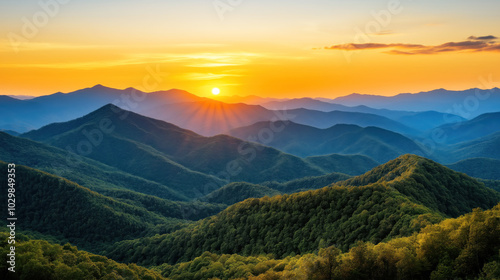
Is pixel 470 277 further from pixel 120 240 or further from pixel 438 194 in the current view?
pixel 120 240

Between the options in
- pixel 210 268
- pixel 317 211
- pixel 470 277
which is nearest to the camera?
pixel 470 277

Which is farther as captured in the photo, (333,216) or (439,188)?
(439,188)

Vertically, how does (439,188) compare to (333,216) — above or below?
above

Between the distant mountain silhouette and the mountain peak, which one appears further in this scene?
the mountain peak

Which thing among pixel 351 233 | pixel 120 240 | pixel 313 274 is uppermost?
pixel 313 274

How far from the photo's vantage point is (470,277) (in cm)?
3781

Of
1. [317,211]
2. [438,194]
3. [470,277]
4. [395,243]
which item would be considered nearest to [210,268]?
[317,211]

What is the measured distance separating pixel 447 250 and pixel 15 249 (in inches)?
2333

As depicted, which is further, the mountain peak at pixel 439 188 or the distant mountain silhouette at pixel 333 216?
the mountain peak at pixel 439 188

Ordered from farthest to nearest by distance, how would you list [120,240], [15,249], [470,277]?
[120,240] < [15,249] < [470,277]

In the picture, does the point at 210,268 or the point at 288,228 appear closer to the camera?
the point at 210,268

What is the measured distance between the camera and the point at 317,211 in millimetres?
90375

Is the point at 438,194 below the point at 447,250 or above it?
below

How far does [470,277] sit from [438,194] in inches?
2680
